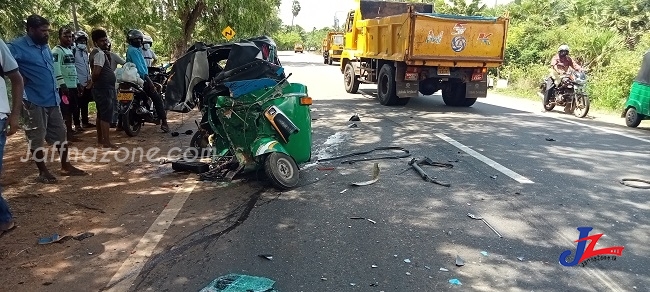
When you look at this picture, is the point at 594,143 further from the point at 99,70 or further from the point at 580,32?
the point at 580,32

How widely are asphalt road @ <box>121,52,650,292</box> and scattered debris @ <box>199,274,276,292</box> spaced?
0.10 m

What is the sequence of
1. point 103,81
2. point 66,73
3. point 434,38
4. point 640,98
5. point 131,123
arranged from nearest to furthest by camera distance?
1. point 103,81
2. point 66,73
3. point 131,123
4. point 640,98
5. point 434,38

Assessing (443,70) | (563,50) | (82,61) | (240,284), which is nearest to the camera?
(240,284)

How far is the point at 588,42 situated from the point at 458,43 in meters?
8.00

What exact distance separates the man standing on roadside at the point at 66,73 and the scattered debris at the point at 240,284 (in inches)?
215

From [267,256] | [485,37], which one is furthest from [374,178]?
[485,37]

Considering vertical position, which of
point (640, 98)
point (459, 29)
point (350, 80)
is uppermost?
point (459, 29)

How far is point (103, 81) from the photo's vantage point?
7.01 metres

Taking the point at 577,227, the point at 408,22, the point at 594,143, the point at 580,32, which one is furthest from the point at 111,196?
the point at 580,32

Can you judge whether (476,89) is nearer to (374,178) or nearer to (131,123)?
(374,178)

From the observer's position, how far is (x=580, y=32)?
17.7 meters

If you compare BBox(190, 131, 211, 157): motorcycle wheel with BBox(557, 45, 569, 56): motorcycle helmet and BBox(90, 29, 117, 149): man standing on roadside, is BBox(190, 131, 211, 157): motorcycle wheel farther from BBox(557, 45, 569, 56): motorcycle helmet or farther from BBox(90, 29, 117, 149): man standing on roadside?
BBox(557, 45, 569, 56): motorcycle helmet

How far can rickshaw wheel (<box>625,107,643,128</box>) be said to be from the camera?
9.84 meters

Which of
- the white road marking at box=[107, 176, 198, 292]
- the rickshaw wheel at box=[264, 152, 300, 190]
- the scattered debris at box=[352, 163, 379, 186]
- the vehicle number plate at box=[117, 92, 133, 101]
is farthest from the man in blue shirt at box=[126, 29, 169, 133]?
the scattered debris at box=[352, 163, 379, 186]
